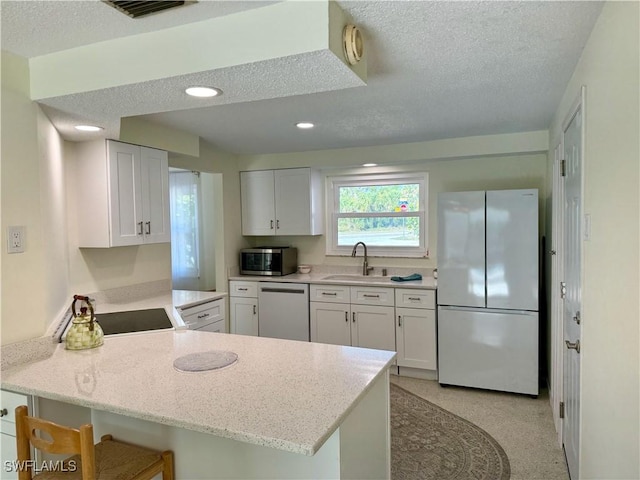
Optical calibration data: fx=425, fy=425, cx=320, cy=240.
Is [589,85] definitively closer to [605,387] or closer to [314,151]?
[605,387]

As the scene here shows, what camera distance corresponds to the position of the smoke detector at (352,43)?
5.16 ft

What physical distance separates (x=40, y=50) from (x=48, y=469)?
174 cm

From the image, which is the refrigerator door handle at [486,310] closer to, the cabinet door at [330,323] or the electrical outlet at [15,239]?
the cabinet door at [330,323]

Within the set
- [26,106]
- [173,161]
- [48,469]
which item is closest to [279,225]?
[173,161]

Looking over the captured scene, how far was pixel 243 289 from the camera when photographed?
4.67 meters


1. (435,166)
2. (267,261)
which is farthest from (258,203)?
(435,166)

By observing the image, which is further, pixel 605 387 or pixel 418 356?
pixel 418 356

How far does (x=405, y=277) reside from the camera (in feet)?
14.1

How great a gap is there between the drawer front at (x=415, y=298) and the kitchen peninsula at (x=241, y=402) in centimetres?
206

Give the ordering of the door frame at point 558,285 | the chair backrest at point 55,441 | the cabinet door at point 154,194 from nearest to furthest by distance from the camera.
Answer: the chair backrest at point 55,441
the door frame at point 558,285
the cabinet door at point 154,194

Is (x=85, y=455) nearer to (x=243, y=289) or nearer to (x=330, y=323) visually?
(x=330, y=323)

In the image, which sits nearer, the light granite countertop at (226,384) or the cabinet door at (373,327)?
the light granite countertop at (226,384)

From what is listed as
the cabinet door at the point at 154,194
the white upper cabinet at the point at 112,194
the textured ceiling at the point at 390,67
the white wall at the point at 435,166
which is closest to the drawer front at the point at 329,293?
the white wall at the point at 435,166

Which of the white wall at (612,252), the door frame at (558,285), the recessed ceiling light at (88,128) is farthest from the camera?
the door frame at (558,285)
